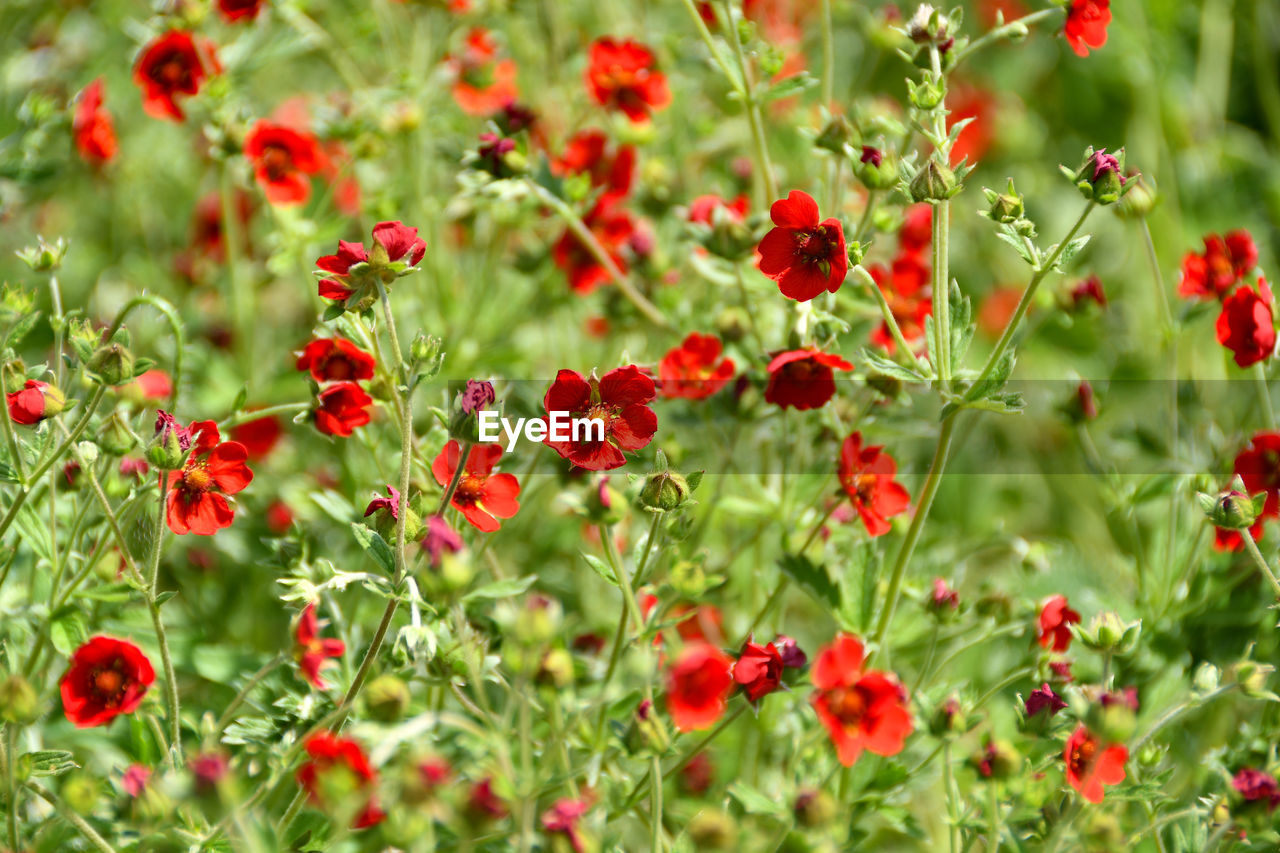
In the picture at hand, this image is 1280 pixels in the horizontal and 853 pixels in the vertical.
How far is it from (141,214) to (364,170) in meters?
0.83

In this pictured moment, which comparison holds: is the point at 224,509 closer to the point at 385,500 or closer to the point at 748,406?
the point at 385,500

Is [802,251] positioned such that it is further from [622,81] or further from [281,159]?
[281,159]

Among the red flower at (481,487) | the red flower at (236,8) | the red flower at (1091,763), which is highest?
the red flower at (236,8)

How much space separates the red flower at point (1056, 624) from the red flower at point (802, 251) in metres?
0.59

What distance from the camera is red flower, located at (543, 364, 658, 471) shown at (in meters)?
1.45

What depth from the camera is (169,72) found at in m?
2.16

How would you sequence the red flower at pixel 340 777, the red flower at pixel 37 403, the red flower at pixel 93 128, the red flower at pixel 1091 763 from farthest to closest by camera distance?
1. the red flower at pixel 93 128
2. the red flower at pixel 37 403
3. the red flower at pixel 1091 763
4. the red flower at pixel 340 777

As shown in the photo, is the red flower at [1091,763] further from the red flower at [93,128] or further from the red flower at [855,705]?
the red flower at [93,128]

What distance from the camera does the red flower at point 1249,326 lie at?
5.32 feet

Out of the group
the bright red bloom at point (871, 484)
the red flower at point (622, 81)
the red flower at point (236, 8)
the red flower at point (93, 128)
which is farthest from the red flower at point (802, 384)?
the red flower at point (93, 128)

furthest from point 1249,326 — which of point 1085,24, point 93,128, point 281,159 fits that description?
point 93,128

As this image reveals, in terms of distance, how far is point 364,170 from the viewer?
2.64m

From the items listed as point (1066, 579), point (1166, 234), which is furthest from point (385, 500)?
point (1166, 234)

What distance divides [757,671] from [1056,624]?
520mm
